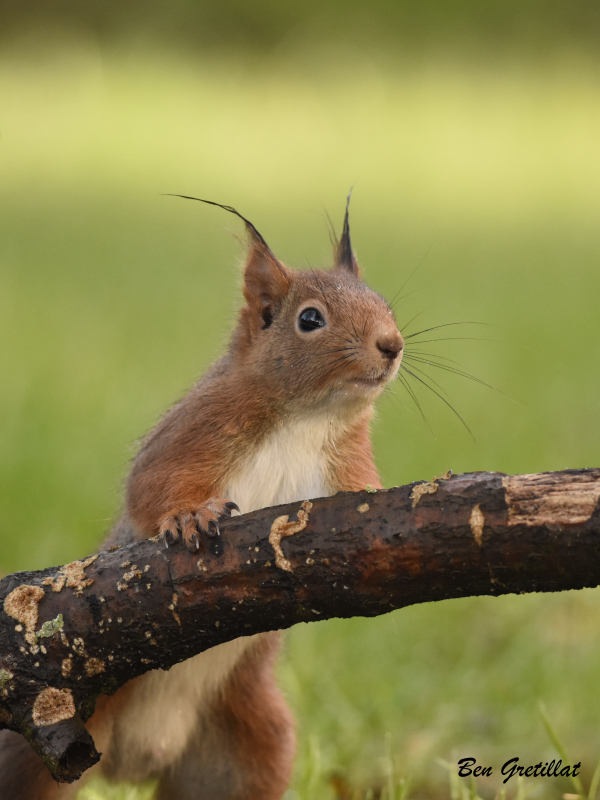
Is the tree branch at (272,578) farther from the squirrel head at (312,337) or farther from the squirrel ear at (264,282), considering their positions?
the squirrel ear at (264,282)

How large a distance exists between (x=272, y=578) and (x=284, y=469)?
538 millimetres

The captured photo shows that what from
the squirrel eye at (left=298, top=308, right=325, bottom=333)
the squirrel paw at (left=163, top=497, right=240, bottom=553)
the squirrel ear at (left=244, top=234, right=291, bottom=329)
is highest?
the squirrel ear at (left=244, top=234, right=291, bottom=329)

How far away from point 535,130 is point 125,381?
7.72 m

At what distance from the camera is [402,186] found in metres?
9.75

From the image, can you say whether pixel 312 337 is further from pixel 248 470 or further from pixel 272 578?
pixel 272 578

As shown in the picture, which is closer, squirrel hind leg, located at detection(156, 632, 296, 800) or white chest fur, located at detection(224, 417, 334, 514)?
white chest fur, located at detection(224, 417, 334, 514)

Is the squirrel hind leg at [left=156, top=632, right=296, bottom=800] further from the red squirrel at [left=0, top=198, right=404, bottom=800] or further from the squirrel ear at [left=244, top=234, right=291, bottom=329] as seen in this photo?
the squirrel ear at [left=244, top=234, right=291, bottom=329]

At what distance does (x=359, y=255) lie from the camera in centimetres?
722

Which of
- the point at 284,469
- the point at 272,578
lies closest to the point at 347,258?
the point at 284,469

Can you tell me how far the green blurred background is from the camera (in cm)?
283

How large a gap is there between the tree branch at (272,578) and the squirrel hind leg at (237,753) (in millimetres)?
536

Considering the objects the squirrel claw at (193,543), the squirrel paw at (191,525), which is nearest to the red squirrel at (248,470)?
the squirrel paw at (191,525)

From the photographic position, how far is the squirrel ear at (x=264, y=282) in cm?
221

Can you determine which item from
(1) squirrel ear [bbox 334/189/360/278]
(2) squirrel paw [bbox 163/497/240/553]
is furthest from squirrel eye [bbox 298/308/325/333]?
(2) squirrel paw [bbox 163/497/240/553]
